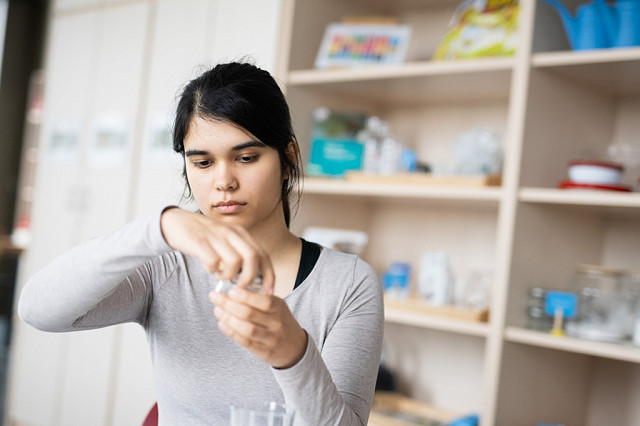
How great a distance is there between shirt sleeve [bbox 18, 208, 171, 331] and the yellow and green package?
4.61 ft

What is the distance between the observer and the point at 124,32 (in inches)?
125

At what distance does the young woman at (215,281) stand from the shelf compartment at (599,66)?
0.98 metres

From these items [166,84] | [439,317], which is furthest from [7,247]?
[439,317]

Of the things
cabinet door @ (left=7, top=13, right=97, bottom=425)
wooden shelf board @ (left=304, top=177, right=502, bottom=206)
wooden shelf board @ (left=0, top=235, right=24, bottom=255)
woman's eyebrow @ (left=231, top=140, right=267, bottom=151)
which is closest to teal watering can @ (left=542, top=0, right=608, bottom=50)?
wooden shelf board @ (left=304, top=177, right=502, bottom=206)

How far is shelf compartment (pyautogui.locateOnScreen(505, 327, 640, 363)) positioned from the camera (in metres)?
1.83

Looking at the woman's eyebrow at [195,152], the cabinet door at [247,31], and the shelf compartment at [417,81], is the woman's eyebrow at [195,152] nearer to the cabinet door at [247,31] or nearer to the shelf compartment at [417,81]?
the shelf compartment at [417,81]

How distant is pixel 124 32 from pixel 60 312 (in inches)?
90.6

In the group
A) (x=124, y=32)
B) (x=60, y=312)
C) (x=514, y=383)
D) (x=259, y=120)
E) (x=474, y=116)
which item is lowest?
(x=514, y=383)

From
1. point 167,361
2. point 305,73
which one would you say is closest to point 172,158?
point 305,73

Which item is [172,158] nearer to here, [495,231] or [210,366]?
[495,231]

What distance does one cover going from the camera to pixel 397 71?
7.63 feet

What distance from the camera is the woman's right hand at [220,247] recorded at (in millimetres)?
854

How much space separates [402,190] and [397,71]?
390mm

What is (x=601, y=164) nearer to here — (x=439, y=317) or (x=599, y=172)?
(x=599, y=172)
